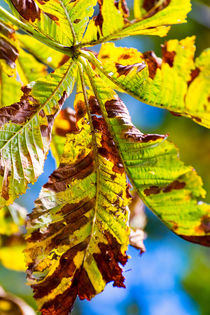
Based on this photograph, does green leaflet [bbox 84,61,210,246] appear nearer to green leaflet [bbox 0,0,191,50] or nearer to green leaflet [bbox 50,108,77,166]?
green leaflet [bbox 0,0,191,50]

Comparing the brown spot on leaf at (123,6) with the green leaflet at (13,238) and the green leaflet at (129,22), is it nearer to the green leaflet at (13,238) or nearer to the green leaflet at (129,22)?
the green leaflet at (129,22)

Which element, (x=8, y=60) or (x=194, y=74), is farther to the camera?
(x=8, y=60)

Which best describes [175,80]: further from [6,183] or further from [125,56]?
[6,183]

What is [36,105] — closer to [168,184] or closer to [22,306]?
[168,184]

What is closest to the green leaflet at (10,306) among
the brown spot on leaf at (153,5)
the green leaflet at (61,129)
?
the green leaflet at (61,129)

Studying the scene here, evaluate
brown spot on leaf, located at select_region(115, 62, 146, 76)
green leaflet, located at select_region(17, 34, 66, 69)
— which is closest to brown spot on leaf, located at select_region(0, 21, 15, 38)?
green leaflet, located at select_region(17, 34, 66, 69)

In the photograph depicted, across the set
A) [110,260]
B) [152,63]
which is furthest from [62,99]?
[110,260]
